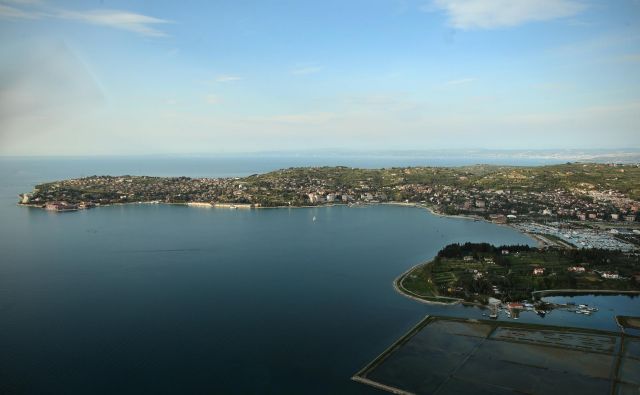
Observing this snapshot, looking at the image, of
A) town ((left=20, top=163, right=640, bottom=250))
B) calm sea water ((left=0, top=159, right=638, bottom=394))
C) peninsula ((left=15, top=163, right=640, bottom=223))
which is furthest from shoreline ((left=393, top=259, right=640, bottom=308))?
peninsula ((left=15, top=163, right=640, bottom=223))

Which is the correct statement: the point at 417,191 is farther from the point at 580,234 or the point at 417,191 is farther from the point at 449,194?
the point at 580,234

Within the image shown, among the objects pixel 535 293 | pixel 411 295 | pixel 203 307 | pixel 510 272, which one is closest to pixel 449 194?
A: pixel 510 272

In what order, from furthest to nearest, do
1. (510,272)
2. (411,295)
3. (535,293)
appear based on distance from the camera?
(510,272)
(535,293)
(411,295)

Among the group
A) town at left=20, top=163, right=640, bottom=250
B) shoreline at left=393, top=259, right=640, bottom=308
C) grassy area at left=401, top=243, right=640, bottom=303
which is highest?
town at left=20, top=163, right=640, bottom=250

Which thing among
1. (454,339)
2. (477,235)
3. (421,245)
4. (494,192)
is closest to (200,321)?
(454,339)

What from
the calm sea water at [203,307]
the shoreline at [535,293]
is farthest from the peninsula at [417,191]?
the shoreline at [535,293]

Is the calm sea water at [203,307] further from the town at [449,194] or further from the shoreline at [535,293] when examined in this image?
the town at [449,194]

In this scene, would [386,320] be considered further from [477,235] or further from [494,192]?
[494,192]

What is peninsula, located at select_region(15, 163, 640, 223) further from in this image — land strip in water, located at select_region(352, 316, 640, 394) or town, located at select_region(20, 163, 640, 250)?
land strip in water, located at select_region(352, 316, 640, 394)
